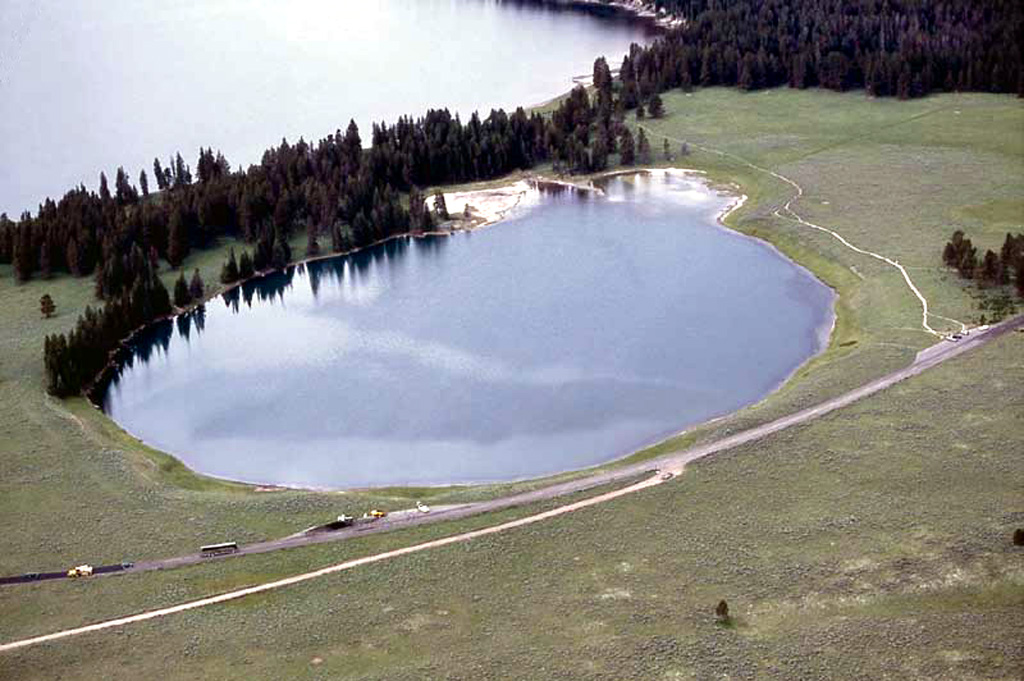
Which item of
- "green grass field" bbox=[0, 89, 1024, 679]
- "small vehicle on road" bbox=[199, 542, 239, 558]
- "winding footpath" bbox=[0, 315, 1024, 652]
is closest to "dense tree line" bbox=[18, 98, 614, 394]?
"green grass field" bbox=[0, 89, 1024, 679]

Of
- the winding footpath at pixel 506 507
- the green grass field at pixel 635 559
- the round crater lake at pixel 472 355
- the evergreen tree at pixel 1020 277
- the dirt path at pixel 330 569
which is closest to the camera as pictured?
Result: the green grass field at pixel 635 559

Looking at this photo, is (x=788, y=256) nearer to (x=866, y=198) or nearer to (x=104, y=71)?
(x=866, y=198)

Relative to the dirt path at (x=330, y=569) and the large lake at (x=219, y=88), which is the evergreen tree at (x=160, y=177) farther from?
the dirt path at (x=330, y=569)

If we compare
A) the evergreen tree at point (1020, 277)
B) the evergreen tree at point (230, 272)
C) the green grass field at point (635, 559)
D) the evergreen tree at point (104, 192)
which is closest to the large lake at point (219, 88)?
the evergreen tree at point (104, 192)

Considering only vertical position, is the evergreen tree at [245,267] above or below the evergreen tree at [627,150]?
below

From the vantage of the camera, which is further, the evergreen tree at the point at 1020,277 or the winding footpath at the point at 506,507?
the evergreen tree at the point at 1020,277

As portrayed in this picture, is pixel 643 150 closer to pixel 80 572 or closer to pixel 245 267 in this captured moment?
pixel 245 267

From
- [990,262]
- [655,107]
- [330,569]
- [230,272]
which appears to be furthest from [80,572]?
[655,107]
